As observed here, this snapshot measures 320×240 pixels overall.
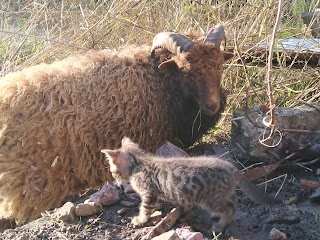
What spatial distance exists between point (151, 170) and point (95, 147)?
5.15 feet

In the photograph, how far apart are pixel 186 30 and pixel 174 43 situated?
1369 mm

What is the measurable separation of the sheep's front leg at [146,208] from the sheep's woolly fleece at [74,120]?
1558 millimetres

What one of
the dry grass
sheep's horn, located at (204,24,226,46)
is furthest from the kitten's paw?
the dry grass

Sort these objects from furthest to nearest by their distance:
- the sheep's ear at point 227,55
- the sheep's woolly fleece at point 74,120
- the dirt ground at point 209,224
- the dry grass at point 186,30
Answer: the dry grass at point 186,30 → the sheep's ear at point 227,55 → the sheep's woolly fleece at point 74,120 → the dirt ground at point 209,224

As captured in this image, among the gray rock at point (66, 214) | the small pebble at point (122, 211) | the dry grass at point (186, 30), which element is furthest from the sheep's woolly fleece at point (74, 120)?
the small pebble at point (122, 211)

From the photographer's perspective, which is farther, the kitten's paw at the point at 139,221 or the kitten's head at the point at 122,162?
the kitten's head at the point at 122,162

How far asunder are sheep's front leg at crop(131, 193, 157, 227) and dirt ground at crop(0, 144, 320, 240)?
0.06m

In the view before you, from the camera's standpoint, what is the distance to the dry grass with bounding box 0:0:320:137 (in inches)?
243

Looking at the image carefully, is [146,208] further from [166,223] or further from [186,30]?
[186,30]

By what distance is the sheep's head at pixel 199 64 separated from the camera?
5254mm

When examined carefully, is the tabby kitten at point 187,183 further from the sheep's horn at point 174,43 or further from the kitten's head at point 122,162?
the sheep's horn at point 174,43

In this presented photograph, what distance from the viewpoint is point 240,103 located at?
20.5 feet

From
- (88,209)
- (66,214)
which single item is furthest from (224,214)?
(66,214)

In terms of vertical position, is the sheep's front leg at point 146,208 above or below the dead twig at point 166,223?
above
